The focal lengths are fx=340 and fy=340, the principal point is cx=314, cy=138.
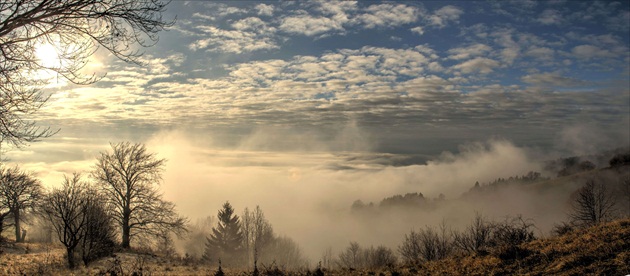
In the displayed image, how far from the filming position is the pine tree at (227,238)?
64.3 meters

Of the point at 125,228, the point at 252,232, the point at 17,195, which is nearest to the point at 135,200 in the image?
the point at 125,228

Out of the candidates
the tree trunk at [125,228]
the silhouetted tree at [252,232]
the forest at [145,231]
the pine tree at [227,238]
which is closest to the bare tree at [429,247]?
the forest at [145,231]

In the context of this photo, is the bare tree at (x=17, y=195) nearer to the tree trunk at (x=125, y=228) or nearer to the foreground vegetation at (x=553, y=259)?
the tree trunk at (x=125, y=228)

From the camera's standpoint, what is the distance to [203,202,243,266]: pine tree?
6431cm

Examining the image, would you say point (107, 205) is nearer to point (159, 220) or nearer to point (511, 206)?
point (159, 220)

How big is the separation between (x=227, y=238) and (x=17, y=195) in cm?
3283

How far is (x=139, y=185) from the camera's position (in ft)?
96.5

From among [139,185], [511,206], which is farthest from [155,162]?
[511,206]

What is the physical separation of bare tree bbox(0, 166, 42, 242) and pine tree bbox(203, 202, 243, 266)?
28161 millimetres

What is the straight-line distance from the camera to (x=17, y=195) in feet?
141

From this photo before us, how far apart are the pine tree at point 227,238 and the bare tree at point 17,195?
92.4 feet

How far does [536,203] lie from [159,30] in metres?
169

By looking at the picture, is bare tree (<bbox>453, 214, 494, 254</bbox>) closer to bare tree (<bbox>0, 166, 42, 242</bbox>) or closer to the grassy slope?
the grassy slope

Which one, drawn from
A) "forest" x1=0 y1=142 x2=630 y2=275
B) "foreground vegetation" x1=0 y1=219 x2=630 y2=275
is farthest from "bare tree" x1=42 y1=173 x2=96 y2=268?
"foreground vegetation" x1=0 y1=219 x2=630 y2=275
